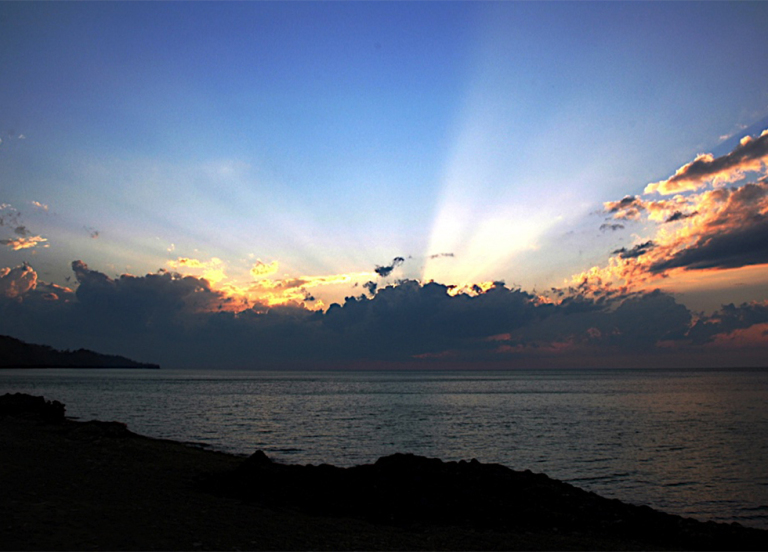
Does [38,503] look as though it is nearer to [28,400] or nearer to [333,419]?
[28,400]

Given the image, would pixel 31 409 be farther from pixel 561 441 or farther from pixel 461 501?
pixel 561 441

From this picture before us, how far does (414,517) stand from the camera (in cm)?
1709

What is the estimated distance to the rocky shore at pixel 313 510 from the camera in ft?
44.0

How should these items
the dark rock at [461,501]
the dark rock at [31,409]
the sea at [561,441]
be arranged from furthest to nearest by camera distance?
the dark rock at [31,409], the sea at [561,441], the dark rock at [461,501]

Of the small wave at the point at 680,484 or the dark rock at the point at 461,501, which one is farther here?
the small wave at the point at 680,484

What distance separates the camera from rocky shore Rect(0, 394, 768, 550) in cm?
1340

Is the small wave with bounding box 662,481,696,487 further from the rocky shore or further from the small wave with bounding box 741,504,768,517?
the rocky shore

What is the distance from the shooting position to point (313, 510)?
17.4m

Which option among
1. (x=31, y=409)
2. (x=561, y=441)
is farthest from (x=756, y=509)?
(x=31, y=409)

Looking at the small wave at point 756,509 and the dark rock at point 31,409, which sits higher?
the dark rock at point 31,409

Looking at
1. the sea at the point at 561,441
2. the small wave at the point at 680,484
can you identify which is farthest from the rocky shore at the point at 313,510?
the small wave at the point at 680,484

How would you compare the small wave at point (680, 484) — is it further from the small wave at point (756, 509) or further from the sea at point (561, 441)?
the small wave at point (756, 509)

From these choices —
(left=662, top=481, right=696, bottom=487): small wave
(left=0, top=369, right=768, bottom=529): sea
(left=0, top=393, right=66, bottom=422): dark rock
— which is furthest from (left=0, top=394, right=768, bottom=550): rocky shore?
(left=0, top=393, right=66, bottom=422): dark rock

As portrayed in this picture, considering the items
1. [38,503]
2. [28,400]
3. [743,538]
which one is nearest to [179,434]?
[28,400]
